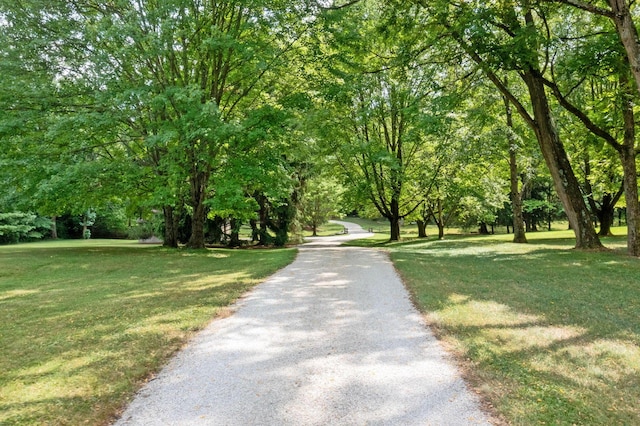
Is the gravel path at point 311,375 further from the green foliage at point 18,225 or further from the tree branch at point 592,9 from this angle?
the green foliage at point 18,225

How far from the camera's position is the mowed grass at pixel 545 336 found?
10.8 feet

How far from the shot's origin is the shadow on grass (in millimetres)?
3322

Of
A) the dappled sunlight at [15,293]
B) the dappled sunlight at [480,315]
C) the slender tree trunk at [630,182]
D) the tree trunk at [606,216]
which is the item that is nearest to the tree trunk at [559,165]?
the slender tree trunk at [630,182]

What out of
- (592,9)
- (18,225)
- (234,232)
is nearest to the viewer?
(592,9)

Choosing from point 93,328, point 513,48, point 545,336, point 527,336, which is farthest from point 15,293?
point 513,48

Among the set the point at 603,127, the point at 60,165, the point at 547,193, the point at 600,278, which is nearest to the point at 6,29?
the point at 60,165

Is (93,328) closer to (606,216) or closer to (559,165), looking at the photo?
(559,165)

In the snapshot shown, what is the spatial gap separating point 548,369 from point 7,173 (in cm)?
1845

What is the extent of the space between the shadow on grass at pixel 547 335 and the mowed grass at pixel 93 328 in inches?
138

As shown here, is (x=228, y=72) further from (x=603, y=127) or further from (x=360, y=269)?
(x=603, y=127)

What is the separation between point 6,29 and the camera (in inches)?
561

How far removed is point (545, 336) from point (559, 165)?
37.2 feet

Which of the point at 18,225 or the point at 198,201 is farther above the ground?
the point at 198,201

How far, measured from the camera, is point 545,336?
501 cm
